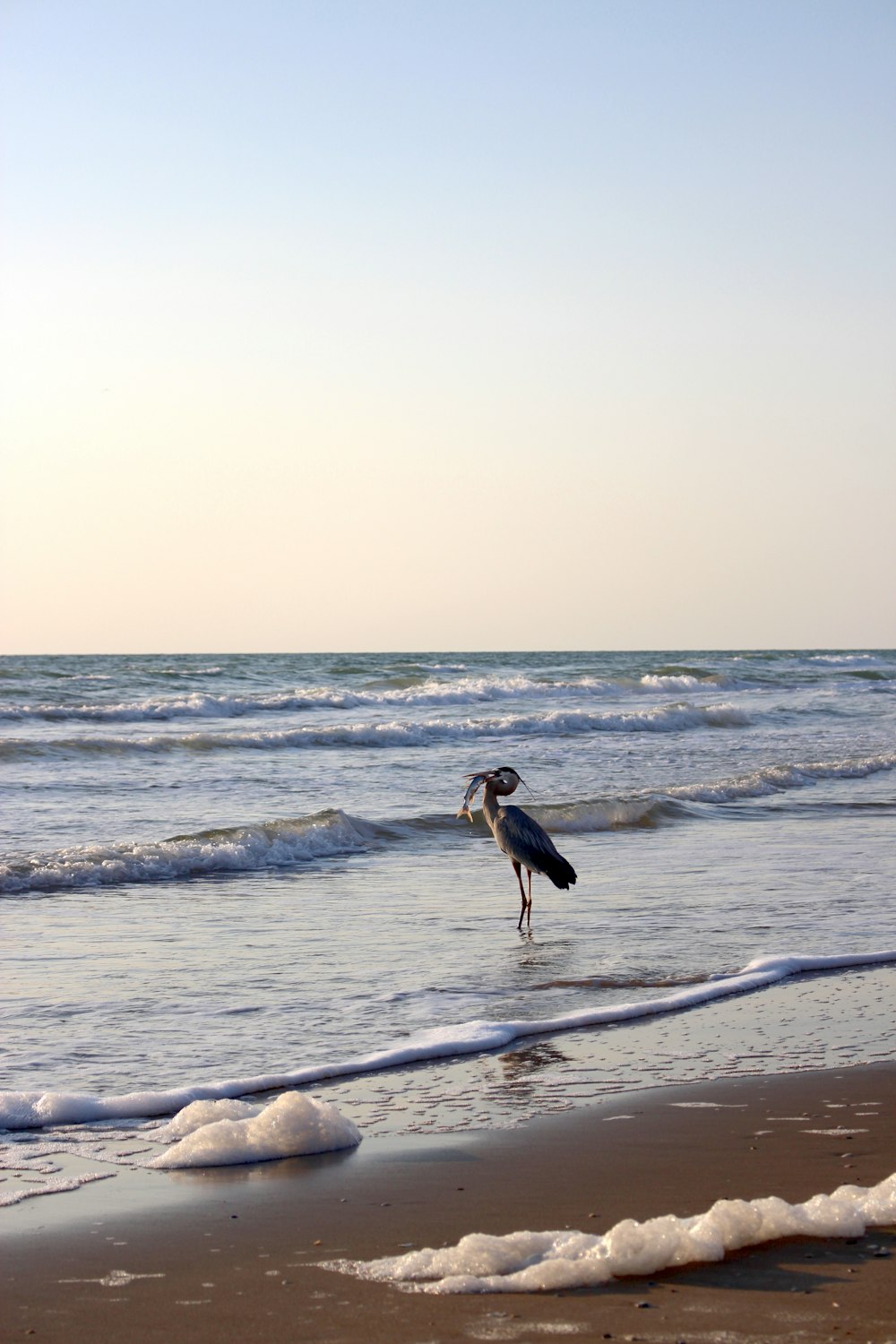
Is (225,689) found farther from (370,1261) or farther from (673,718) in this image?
(370,1261)

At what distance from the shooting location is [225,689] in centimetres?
3472

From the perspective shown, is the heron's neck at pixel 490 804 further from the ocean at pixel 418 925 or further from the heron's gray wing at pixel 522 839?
the ocean at pixel 418 925

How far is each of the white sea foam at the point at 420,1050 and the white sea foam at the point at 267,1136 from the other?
1.11 feet

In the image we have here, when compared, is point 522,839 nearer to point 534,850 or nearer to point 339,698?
point 534,850

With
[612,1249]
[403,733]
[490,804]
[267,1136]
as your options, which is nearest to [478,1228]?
[612,1249]

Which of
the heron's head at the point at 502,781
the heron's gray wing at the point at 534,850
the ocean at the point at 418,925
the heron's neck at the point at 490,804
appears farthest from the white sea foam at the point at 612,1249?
the heron's head at the point at 502,781

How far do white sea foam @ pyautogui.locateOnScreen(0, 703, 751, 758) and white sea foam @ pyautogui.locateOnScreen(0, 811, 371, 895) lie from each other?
7562 mm

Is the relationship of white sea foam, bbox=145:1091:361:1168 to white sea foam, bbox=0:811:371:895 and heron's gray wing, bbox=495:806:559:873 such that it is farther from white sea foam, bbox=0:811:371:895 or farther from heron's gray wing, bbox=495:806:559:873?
white sea foam, bbox=0:811:371:895

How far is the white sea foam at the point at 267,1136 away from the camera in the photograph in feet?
13.0

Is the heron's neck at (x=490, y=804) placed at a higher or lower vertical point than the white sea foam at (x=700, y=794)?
higher

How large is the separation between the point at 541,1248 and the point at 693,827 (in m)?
10.2

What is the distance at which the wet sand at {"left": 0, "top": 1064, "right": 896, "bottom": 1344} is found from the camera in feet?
9.00

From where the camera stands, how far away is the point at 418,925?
8070mm

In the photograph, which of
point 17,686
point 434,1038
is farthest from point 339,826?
point 17,686
